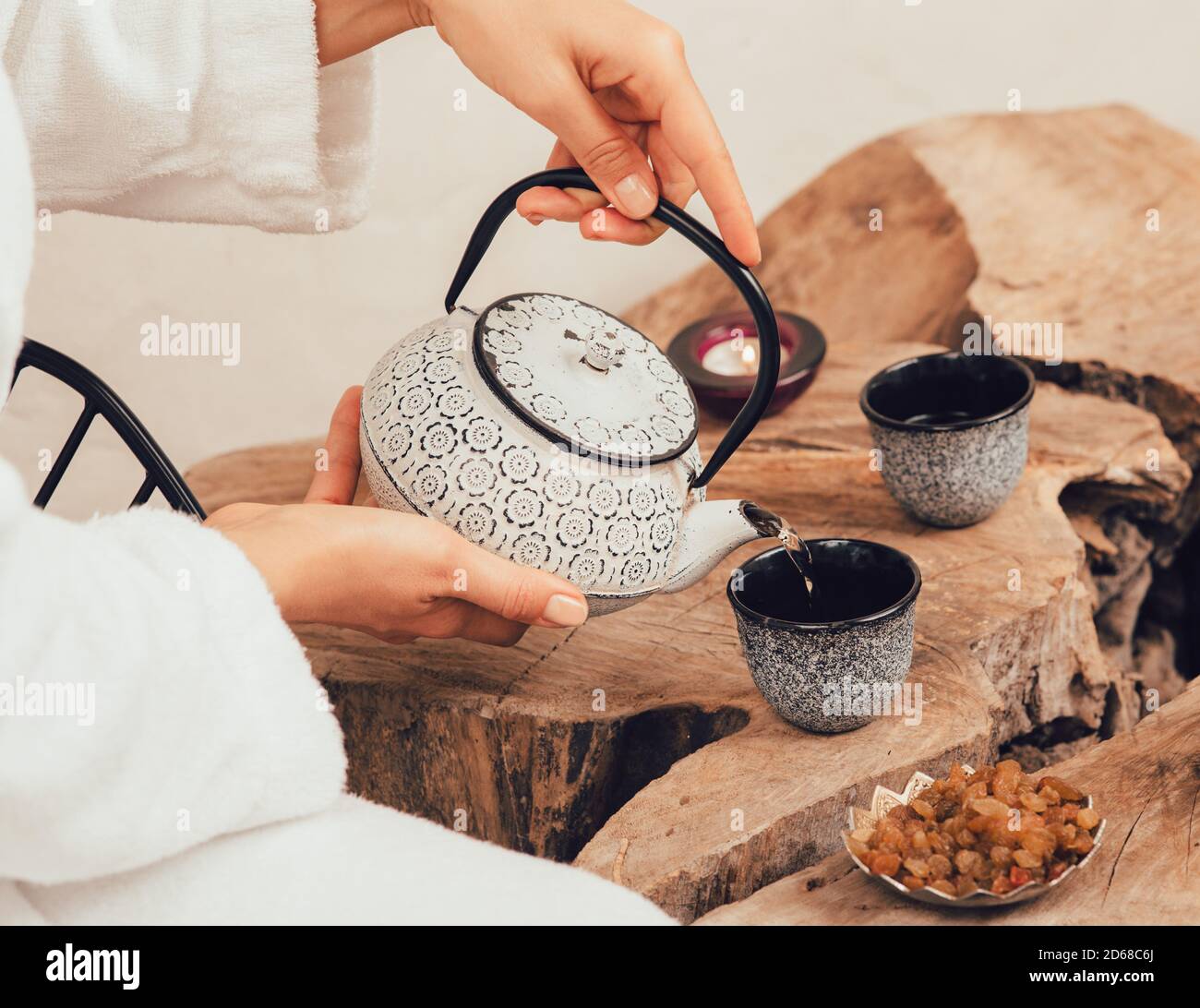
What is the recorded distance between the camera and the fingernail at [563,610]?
1.01 metres

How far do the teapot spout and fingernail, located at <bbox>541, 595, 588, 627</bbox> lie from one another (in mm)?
114

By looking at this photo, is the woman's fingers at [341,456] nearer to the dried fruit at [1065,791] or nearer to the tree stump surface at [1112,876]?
the tree stump surface at [1112,876]

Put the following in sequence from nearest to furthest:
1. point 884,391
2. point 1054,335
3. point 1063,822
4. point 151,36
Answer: point 1063,822
point 151,36
point 884,391
point 1054,335

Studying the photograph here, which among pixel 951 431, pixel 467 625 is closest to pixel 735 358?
pixel 951 431

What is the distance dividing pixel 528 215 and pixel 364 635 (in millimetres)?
495

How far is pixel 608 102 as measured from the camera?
3.82 ft

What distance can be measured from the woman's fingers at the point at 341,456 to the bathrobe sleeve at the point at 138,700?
369mm

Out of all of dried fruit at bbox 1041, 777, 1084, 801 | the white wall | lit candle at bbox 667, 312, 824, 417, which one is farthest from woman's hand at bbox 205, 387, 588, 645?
the white wall

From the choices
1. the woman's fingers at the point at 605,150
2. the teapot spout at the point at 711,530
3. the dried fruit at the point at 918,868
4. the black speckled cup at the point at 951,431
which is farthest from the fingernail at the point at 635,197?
the dried fruit at the point at 918,868

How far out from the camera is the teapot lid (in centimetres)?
102

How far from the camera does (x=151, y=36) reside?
3.81 ft

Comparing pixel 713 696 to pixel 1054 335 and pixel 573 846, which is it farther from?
pixel 1054 335

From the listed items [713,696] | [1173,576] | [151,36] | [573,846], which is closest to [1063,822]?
[713,696]

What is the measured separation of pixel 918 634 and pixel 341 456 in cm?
61
